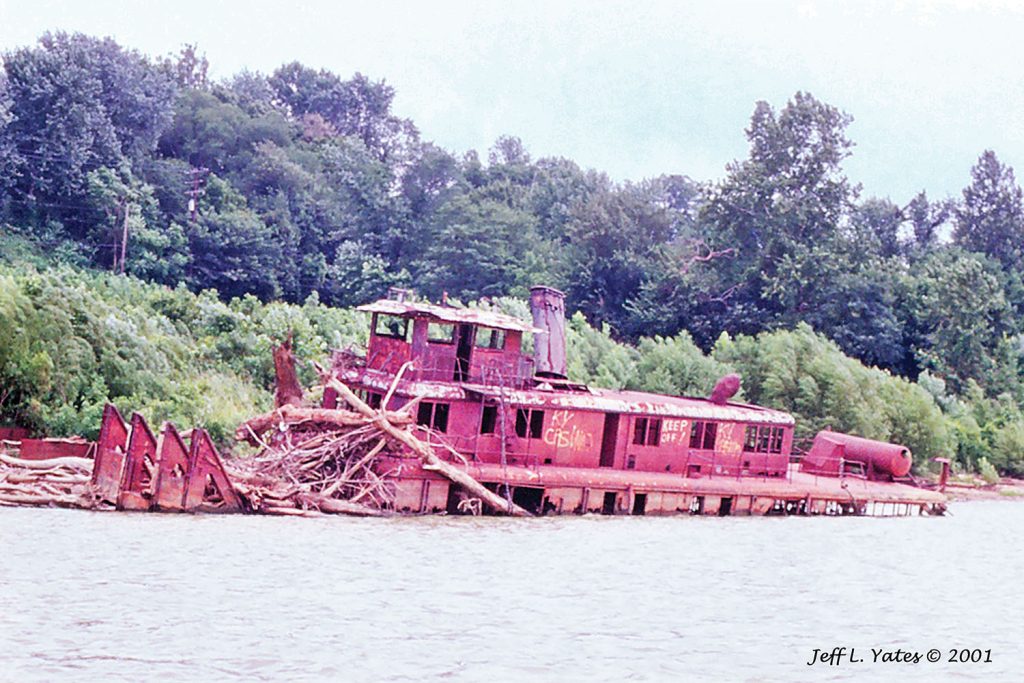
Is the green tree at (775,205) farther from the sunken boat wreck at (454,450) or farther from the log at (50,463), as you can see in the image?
the log at (50,463)

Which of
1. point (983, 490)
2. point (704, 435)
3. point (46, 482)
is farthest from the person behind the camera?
point (983, 490)

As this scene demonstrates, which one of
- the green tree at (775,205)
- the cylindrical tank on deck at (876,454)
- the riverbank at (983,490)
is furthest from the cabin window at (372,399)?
the green tree at (775,205)

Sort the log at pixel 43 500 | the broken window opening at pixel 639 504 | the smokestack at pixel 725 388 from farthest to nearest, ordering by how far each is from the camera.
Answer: the smokestack at pixel 725 388
the broken window opening at pixel 639 504
the log at pixel 43 500

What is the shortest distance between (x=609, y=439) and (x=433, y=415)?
15.6 feet

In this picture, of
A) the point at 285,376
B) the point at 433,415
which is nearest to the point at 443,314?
the point at 433,415

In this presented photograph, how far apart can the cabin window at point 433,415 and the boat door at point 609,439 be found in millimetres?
4106

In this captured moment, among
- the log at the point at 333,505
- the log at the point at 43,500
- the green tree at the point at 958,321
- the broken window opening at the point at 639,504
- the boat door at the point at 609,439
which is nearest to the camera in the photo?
the log at the point at 43,500

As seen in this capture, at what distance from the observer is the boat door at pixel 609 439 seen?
3047cm

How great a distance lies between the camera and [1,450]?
2842 cm

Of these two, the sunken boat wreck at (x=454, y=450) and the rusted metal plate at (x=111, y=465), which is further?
the sunken boat wreck at (x=454, y=450)

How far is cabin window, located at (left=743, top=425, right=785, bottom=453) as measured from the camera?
33.2 meters

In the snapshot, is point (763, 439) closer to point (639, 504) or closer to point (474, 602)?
point (639, 504)

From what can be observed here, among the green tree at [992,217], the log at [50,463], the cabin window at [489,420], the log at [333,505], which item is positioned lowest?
the log at [333,505]

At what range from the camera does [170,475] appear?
2448 cm
